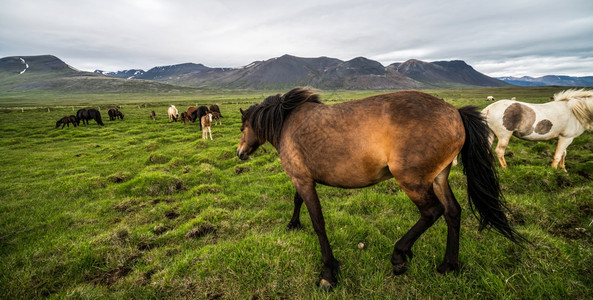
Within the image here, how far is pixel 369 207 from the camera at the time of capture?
5.24m

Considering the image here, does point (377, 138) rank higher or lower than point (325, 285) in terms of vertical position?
higher

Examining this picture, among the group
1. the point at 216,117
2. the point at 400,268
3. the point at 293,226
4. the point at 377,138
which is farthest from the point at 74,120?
the point at 400,268

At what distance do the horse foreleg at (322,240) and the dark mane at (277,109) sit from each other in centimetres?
115

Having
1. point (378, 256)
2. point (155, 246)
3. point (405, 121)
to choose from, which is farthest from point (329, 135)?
point (155, 246)

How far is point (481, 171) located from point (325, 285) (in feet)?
9.05

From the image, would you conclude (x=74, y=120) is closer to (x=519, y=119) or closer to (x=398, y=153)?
(x=398, y=153)

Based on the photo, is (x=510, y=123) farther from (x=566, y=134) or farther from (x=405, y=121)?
(x=405, y=121)

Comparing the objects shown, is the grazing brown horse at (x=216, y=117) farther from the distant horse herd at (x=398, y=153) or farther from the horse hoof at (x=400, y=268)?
the horse hoof at (x=400, y=268)

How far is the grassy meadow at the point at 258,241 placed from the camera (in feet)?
9.98

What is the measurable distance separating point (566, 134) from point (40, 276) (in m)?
13.2

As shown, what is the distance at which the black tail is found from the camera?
128 inches

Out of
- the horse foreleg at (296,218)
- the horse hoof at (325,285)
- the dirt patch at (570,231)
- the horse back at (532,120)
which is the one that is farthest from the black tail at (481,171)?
the horse back at (532,120)

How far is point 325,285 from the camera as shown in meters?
3.13

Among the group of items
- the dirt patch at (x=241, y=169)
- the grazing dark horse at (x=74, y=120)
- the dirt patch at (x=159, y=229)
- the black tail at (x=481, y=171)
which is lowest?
the dirt patch at (x=159, y=229)
